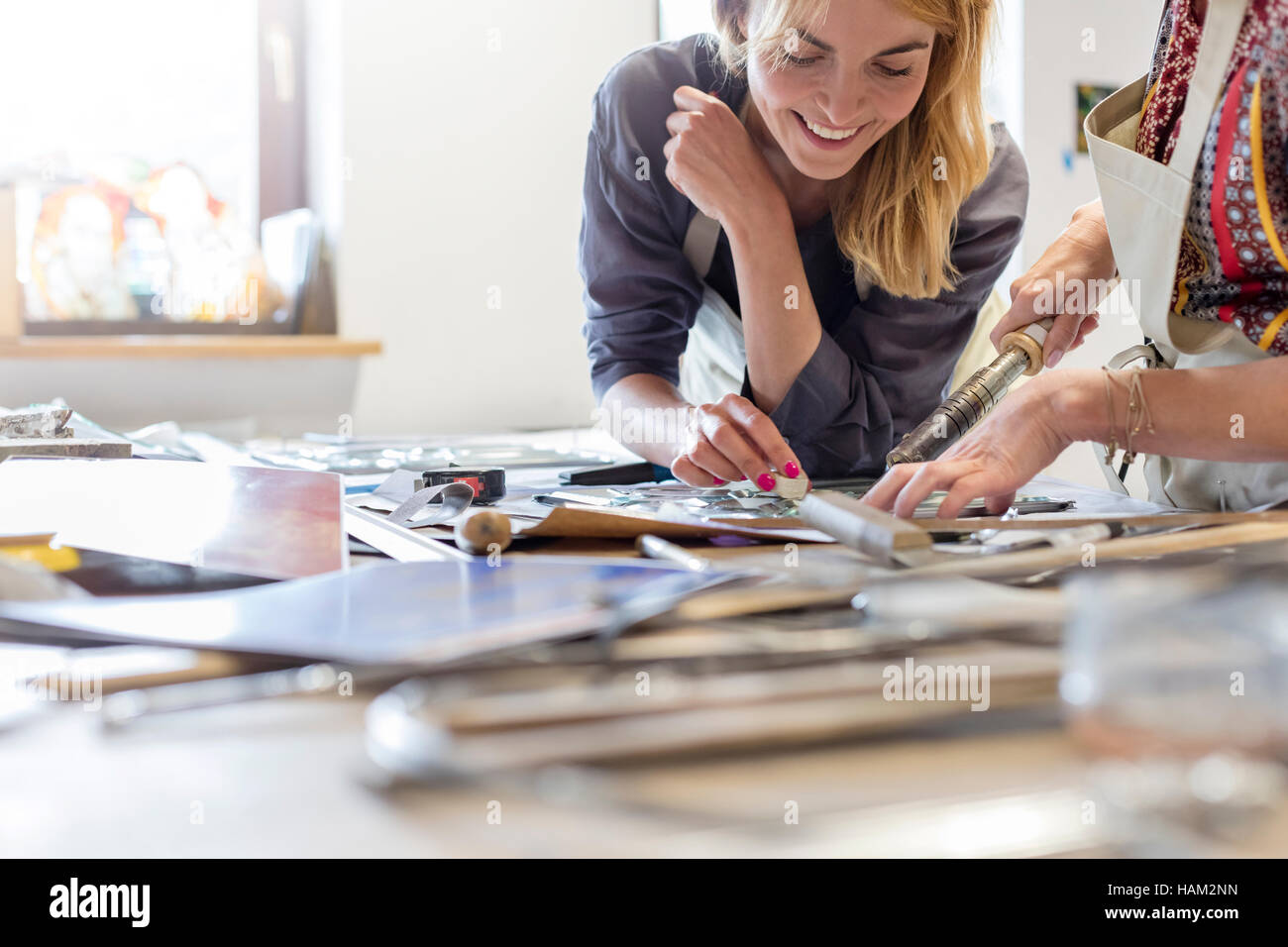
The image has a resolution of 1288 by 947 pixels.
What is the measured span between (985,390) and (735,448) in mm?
216

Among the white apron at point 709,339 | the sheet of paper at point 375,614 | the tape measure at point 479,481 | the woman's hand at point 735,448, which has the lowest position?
the sheet of paper at point 375,614

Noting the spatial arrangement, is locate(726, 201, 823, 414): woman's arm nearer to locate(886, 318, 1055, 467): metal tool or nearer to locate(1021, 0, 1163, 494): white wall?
locate(886, 318, 1055, 467): metal tool

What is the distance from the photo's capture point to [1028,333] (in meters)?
0.95

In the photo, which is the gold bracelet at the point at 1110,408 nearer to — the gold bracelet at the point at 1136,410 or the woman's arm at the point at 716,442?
the gold bracelet at the point at 1136,410

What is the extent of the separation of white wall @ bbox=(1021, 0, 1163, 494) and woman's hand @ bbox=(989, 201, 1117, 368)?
1397 millimetres

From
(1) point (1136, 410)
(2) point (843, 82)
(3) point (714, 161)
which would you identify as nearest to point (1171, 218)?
(1) point (1136, 410)

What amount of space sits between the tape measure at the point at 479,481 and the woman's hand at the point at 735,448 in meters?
0.19

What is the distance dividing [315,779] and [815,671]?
0.58 feet

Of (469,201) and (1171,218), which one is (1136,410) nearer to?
(1171,218)

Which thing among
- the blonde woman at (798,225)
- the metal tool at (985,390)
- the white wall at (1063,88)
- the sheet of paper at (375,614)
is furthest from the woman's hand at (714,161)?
the white wall at (1063,88)

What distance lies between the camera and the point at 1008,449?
82 cm

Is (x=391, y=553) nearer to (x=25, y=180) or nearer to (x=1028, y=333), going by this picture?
(x=1028, y=333)

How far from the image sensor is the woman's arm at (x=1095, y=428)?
0.78m

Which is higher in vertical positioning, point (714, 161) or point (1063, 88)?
point (1063, 88)
